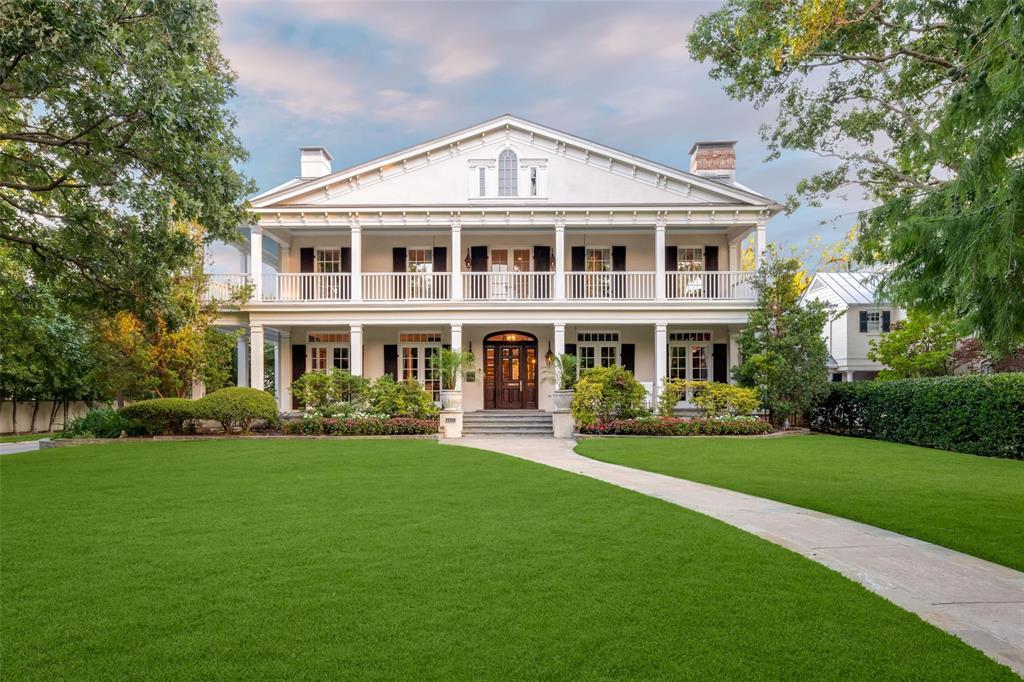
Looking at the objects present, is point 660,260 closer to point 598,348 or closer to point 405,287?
point 598,348

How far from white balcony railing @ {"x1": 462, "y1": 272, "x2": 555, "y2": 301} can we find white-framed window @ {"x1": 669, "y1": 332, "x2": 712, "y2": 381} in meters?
4.85

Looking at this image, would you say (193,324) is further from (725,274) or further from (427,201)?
(725,274)

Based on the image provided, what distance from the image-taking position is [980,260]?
3.49 meters

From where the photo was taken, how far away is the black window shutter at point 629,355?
2162 centimetres

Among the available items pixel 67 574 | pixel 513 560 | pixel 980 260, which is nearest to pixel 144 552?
pixel 67 574

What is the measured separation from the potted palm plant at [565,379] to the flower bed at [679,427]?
1.29 meters

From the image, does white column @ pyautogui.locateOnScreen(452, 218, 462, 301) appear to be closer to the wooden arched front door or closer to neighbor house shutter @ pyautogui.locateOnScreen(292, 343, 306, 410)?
the wooden arched front door

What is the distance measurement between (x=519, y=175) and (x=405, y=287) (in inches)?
206

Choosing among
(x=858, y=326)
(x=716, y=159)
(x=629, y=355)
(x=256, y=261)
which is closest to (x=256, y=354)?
(x=256, y=261)

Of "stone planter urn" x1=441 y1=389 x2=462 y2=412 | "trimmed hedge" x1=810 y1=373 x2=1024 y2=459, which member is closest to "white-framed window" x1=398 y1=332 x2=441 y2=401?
"stone planter urn" x1=441 y1=389 x2=462 y2=412

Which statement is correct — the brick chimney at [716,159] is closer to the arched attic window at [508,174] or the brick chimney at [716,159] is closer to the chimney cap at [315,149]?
the arched attic window at [508,174]

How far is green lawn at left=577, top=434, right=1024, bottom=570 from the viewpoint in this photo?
6.44m

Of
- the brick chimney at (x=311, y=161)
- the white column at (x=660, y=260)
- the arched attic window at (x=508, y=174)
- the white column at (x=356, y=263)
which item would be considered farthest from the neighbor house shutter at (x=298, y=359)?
the white column at (x=660, y=260)

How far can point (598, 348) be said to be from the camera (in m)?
21.8
